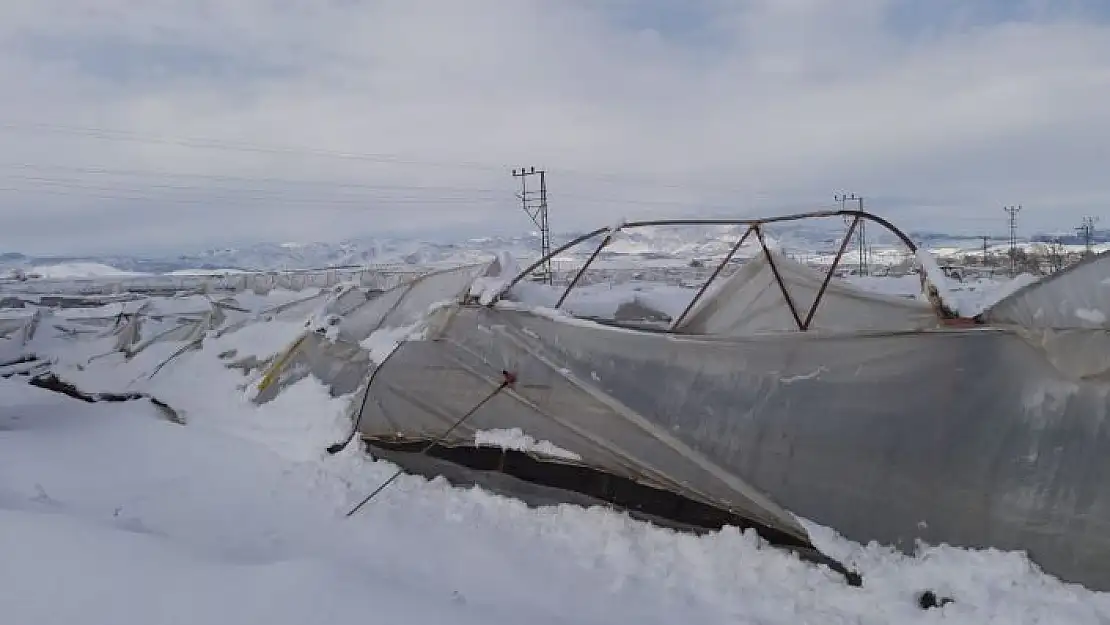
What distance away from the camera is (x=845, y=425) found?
5301 mm

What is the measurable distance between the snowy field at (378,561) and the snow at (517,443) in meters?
0.45

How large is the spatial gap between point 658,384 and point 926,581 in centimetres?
233

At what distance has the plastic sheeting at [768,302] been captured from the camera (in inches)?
291

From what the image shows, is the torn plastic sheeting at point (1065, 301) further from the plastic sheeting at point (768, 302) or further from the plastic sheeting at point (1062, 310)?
the plastic sheeting at point (768, 302)

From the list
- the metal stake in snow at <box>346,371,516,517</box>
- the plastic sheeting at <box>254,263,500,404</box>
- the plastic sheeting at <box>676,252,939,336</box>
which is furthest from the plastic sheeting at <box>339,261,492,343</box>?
the plastic sheeting at <box>676,252,939,336</box>

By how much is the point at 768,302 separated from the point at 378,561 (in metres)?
4.26

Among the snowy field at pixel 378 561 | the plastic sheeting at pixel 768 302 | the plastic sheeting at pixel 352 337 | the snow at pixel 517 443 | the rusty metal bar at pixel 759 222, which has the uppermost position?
the rusty metal bar at pixel 759 222

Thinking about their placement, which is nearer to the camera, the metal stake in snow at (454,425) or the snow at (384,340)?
the metal stake in snow at (454,425)

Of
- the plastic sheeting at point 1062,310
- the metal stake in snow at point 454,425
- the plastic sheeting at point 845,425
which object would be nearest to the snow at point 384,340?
the metal stake in snow at point 454,425

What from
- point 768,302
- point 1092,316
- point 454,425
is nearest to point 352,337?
point 454,425

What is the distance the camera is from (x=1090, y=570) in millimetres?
4371

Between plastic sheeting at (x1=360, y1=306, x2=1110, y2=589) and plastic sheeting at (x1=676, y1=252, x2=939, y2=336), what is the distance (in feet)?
4.51

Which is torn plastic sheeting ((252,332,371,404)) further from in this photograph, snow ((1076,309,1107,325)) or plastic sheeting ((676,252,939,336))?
snow ((1076,309,1107,325))

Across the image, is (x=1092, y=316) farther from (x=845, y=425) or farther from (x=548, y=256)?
(x=548, y=256)
